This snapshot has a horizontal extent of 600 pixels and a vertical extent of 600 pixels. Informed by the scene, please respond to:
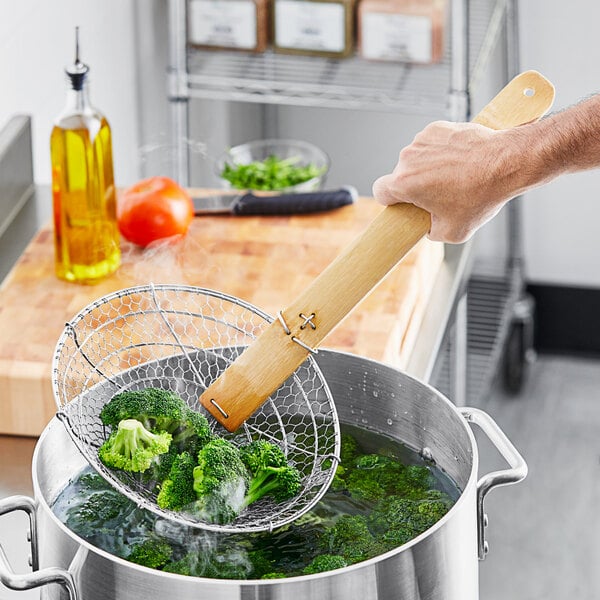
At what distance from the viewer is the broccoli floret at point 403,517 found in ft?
3.31

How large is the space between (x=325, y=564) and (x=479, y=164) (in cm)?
42

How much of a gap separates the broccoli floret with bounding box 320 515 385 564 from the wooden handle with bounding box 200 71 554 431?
0.48 ft

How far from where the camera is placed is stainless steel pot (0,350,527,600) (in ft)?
2.72

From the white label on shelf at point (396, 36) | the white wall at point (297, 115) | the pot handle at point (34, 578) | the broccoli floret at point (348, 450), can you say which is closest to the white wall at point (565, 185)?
the white wall at point (297, 115)

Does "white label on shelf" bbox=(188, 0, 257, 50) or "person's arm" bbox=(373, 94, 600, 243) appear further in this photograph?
"white label on shelf" bbox=(188, 0, 257, 50)

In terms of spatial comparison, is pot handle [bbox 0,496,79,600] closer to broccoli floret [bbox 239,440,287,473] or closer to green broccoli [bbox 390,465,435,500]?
broccoli floret [bbox 239,440,287,473]

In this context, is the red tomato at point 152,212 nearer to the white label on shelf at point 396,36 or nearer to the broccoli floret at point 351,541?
the broccoli floret at point 351,541

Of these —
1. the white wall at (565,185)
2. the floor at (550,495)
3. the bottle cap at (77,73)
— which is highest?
the bottle cap at (77,73)

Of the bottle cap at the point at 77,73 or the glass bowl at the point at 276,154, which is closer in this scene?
the bottle cap at the point at 77,73

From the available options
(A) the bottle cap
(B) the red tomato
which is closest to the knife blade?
(B) the red tomato

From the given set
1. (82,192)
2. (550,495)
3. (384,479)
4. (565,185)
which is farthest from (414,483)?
(565,185)

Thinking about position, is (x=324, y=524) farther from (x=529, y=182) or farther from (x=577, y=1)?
(x=577, y=1)

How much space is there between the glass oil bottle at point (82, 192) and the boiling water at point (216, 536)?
22.3 inches

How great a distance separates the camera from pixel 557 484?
2717 millimetres
